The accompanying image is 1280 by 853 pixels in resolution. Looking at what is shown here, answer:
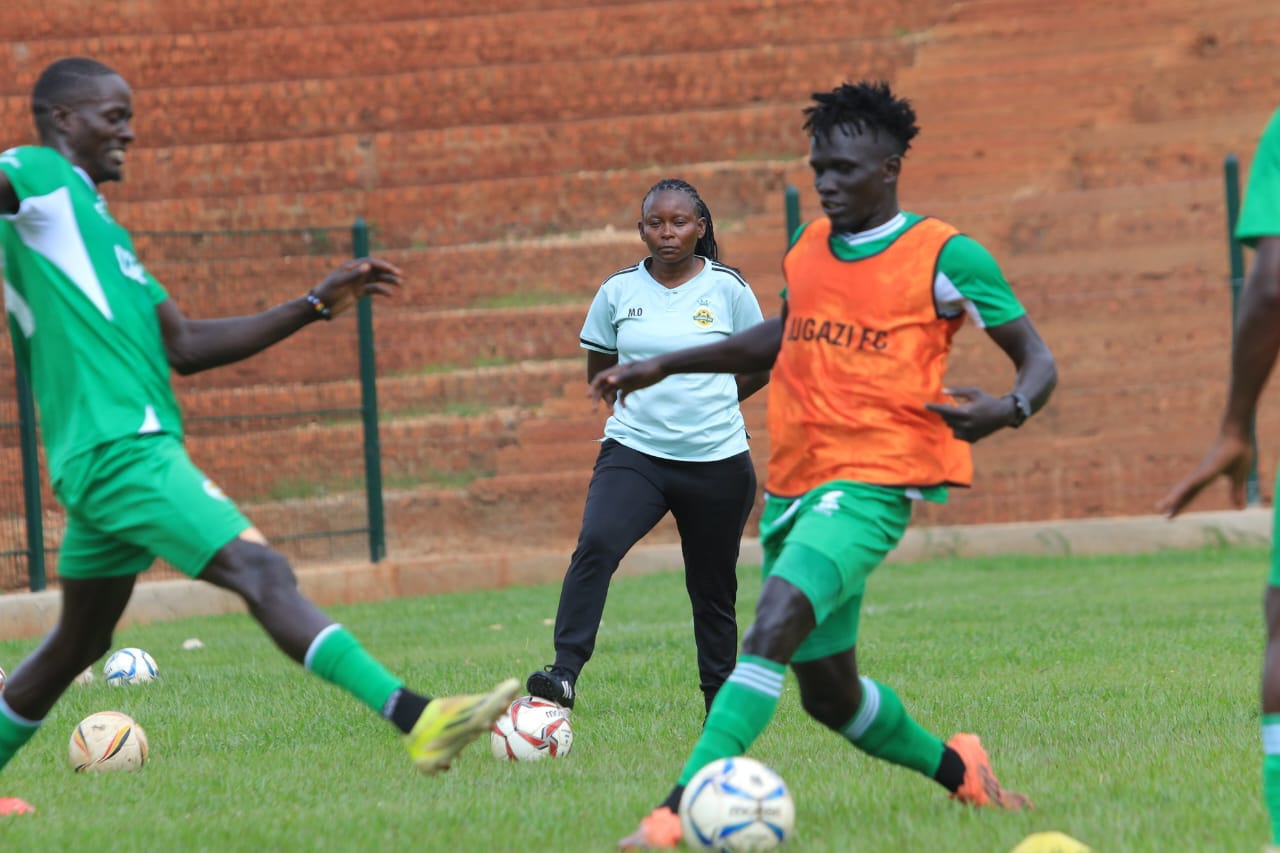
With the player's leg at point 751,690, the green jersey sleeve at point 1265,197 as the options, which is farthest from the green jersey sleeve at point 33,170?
the green jersey sleeve at point 1265,197

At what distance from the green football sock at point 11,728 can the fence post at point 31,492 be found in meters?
8.20

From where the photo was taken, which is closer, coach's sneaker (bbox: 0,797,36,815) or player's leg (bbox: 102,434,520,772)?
player's leg (bbox: 102,434,520,772)

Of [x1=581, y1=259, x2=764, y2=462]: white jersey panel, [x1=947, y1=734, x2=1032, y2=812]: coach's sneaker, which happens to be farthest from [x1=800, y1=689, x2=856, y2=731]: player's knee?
[x1=581, y1=259, x2=764, y2=462]: white jersey panel

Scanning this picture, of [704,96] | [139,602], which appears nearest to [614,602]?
[139,602]

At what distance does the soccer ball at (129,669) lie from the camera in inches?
370

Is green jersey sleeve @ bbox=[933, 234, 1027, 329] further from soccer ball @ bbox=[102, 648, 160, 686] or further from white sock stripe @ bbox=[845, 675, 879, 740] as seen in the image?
soccer ball @ bbox=[102, 648, 160, 686]

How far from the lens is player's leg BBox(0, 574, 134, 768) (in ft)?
17.0

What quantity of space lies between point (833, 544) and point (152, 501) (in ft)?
6.05

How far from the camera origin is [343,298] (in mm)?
5297

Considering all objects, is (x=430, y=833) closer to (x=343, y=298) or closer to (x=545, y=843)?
(x=545, y=843)

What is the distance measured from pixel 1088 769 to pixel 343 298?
2908mm

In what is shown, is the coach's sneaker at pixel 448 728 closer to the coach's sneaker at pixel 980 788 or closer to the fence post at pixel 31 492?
the coach's sneaker at pixel 980 788

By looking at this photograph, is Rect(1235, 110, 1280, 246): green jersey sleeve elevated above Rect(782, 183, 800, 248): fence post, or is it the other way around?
Rect(1235, 110, 1280, 246): green jersey sleeve

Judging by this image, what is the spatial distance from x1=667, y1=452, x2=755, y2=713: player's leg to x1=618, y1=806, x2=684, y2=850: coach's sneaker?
2.48 meters
